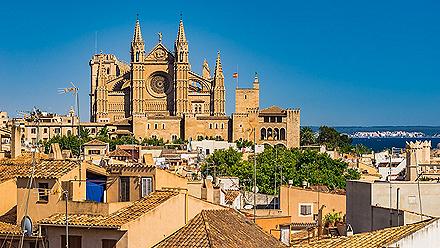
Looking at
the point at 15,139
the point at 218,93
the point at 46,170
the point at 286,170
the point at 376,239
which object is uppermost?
the point at 218,93

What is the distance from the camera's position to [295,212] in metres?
27.9

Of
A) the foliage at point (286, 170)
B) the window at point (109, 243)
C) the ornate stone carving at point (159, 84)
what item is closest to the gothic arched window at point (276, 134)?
the ornate stone carving at point (159, 84)

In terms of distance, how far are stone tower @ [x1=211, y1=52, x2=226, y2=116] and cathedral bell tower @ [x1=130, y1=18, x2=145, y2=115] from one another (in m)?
9.09

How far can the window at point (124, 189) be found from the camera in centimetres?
1719

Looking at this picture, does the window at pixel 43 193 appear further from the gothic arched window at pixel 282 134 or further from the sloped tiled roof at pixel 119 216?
the gothic arched window at pixel 282 134

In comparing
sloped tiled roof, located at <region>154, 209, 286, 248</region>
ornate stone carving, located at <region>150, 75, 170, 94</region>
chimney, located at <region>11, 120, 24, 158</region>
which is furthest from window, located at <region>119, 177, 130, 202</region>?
ornate stone carving, located at <region>150, 75, 170, 94</region>

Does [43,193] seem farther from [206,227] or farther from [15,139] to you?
[15,139]

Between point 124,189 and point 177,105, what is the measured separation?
12304 centimetres

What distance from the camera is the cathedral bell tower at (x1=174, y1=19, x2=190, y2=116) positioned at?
139750mm

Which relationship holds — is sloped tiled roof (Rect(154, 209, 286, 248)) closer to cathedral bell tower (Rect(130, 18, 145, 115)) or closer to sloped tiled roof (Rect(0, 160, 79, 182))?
sloped tiled roof (Rect(0, 160, 79, 182))

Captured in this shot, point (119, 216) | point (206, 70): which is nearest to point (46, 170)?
point (119, 216)

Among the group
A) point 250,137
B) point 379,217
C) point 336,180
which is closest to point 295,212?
point 379,217

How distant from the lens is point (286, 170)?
5675 cm

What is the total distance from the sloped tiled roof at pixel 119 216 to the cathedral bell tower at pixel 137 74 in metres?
124
